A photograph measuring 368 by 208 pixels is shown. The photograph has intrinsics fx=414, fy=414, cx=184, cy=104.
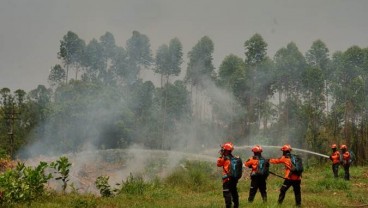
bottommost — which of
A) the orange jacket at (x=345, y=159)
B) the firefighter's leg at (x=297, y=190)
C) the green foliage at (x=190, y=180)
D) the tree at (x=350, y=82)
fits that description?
the green foliage at (x=190, y=180)

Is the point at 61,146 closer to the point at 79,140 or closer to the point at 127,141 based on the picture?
the point at 79,140

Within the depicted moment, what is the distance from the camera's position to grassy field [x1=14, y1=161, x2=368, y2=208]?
1550 cm

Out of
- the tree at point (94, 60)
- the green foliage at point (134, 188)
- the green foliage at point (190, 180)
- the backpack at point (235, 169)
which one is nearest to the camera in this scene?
the backpack at point (235, 169)

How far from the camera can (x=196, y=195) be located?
2047 centimetres

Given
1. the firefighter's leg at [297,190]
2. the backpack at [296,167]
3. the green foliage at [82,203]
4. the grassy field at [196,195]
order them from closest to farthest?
1. the green foliage at [82,203]
2. the backpack at [296,167]
3. the firefighter's leg at [297,190]
4. the grassy field at [196,195]

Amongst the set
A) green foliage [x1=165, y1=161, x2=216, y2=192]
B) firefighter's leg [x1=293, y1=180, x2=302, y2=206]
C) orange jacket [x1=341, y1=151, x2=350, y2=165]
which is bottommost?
green foliage [x1=165, y1=161, x2=216, y2=192]

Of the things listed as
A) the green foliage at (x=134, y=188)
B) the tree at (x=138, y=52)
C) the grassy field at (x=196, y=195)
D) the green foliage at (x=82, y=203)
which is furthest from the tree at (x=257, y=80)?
the green foliage at (x=82, y=203)

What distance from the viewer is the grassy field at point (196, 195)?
15.5 metres

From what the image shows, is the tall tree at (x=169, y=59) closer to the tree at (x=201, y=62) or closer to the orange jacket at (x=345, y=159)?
the tree at (x=201, y=62)

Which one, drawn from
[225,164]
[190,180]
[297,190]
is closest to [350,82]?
[190,180]

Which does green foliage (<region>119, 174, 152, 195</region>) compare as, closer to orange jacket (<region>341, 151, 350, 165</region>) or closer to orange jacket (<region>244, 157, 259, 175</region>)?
orange jacket (<region>244, 157, 259, 175</region>)

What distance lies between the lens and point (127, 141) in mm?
50125

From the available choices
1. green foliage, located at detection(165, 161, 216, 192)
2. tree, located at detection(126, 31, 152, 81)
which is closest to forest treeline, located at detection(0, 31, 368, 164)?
tree, located at detection(126, 31, 152, 81)

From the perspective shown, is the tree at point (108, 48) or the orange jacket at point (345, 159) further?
the tree at point (108, 48)
